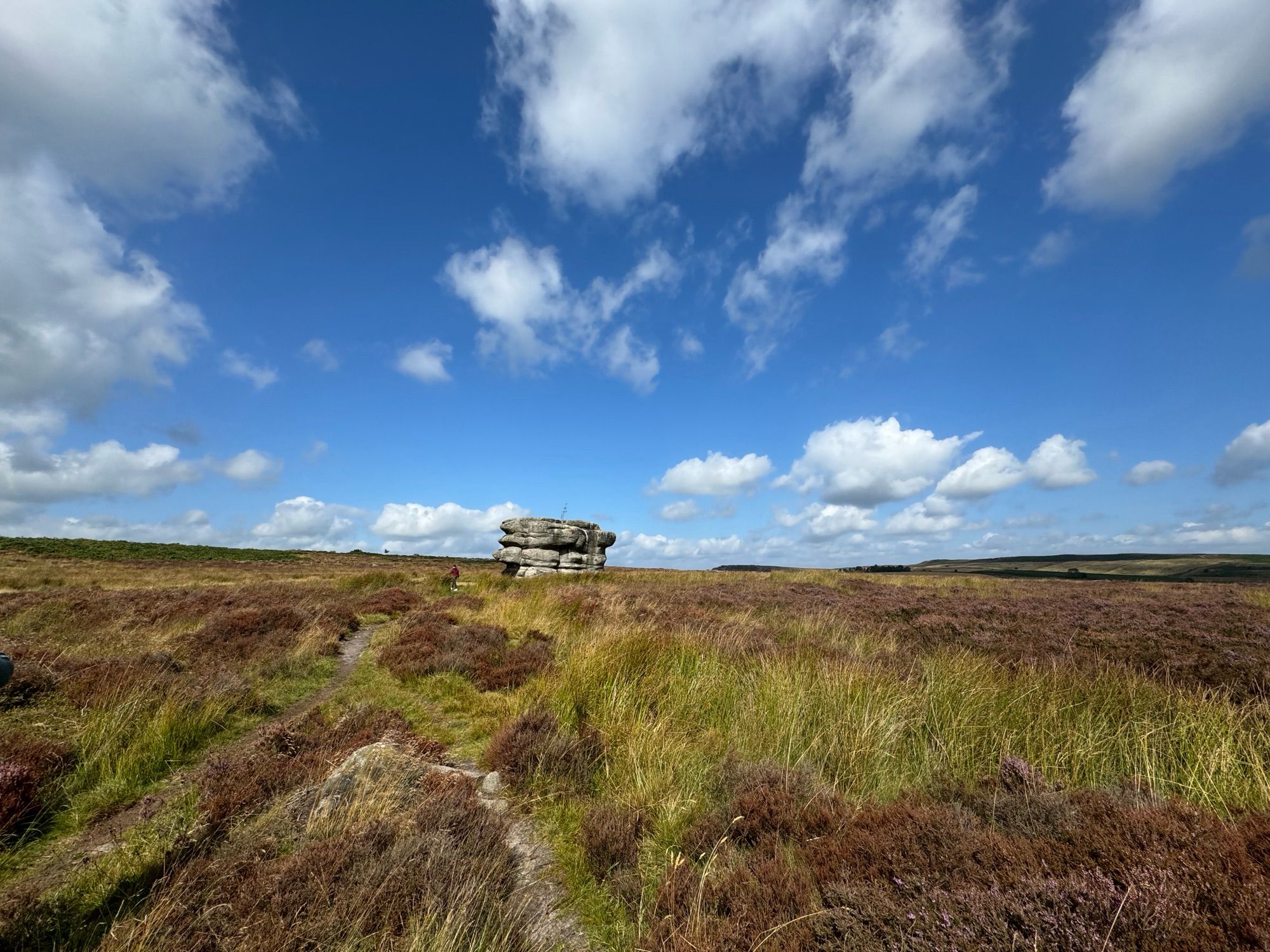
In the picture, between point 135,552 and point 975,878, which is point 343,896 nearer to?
point 975,878

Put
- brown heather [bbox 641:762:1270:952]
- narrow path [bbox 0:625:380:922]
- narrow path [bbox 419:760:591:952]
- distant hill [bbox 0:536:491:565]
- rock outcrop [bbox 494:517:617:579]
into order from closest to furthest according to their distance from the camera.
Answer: brown heather [bbox 641:762:1270:952] → narrow path [bbox 419:760:591:952] → narrow path [bbox 0:625:380:922] → rock outcrop [bbox 494:517:617:579] → distant hill [bbox 0:536:491:565]

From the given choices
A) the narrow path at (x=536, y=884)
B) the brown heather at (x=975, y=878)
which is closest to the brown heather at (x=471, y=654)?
the narrow path at (x=536, y=884)

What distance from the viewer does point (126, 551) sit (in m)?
55.0

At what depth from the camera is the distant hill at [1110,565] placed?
227ft

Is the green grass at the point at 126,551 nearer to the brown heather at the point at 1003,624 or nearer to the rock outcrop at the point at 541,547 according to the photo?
the rock outcrop at the point at 541,547

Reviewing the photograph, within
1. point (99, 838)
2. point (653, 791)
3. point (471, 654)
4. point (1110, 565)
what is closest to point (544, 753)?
point (653, 791)

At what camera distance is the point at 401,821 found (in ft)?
12.7

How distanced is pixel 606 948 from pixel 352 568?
59.2 metres

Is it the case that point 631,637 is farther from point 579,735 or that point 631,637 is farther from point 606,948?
point 606,948

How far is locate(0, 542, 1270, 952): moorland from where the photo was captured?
2625 millimetres

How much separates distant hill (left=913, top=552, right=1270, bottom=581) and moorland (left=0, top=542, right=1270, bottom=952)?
71.1m

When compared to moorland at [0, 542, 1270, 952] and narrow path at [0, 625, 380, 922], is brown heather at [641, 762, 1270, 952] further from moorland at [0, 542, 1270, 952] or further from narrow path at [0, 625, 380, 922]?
narrow path at [0, 625, 380, 922]

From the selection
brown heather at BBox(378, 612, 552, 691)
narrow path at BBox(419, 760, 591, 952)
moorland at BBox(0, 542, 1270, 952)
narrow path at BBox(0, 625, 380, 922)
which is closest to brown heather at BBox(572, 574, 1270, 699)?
moorland at BBox(0, 542, 1270, 952)

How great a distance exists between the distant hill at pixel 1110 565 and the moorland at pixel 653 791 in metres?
71.1
